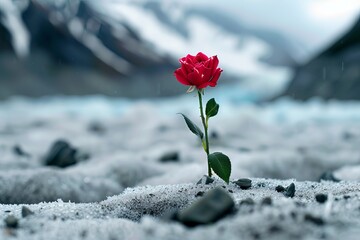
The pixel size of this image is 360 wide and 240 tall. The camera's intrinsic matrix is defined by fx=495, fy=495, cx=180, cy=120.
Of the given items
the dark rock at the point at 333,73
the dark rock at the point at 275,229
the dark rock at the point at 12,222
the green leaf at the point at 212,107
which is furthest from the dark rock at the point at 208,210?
the dark rock at the point at 333,73

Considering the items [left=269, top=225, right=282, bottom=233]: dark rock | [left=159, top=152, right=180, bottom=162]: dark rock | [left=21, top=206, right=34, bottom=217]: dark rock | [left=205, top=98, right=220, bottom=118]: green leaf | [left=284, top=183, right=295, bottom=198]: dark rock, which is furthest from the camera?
[left=159, top=152, right=180, bottom=162]: dark rock

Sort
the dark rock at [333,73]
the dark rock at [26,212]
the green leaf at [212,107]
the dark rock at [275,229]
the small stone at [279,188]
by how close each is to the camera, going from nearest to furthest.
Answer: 1. the dark rock at [275,229]
2. the dark rock at [26,212]
3. the small stone at [279,188]
4. the green leaf at [212,107]
5. the dark rock at [333,73]

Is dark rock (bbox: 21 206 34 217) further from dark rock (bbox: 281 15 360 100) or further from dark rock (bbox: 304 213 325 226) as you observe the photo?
dark rock (bbox: 281 15 360 100)

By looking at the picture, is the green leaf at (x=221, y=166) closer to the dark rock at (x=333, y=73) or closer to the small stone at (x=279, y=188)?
the small stone at (x=279, y=188)

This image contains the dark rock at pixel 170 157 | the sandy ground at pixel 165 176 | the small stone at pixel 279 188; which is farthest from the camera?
the dark rock at pixel 170 157

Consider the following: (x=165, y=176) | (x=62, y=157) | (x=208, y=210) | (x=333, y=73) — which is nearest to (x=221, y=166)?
(x=208, y=210)

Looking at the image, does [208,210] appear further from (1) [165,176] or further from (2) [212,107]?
(1) [165,176]

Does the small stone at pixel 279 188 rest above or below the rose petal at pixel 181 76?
below

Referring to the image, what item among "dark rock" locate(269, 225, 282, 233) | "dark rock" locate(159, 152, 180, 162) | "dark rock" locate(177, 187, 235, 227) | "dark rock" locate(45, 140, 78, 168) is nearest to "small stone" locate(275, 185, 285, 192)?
"dark rock" locate(177, 187, 235, 227)
